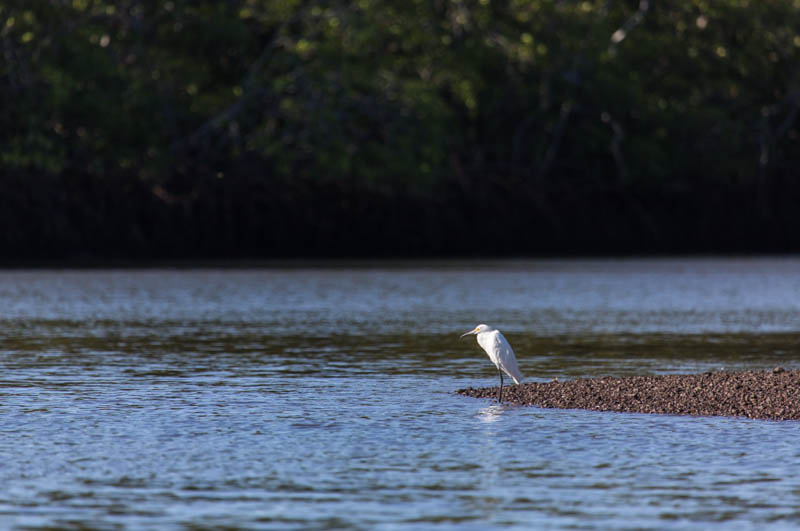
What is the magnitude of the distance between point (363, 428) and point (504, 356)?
98.5 inches

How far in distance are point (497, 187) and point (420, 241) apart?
4.27 meters

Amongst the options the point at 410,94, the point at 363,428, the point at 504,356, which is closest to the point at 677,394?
the point at 504,356

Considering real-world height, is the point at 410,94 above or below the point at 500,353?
above

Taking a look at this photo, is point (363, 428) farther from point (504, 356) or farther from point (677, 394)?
point (677, 394)

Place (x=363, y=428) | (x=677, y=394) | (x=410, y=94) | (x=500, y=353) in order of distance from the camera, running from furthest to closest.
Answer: (x=410, y=94) → (x=500, y=353) → (x=677, y=394) → (x=363, y=428)

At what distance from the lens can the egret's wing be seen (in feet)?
55.4

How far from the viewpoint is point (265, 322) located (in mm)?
30953

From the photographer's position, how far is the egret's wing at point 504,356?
55.4ft

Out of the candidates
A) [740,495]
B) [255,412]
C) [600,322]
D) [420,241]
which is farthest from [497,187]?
[740,495]

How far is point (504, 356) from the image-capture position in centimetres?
1694

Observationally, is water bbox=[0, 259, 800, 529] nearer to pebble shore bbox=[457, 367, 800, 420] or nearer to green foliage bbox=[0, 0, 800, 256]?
pebble shore bbox=[457, 367, 800, 420]

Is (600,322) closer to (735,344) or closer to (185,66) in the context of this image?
(735,344)

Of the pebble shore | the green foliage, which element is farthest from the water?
the green foliage

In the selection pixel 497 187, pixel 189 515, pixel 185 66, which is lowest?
pixel 189 515
